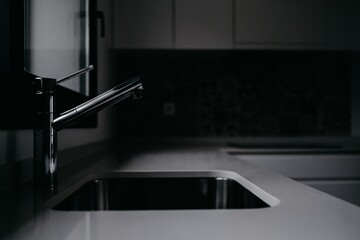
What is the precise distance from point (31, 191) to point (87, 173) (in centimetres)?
23

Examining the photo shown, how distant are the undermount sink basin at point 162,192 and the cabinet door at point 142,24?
119 cm

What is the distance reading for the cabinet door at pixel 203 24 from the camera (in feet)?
6.45

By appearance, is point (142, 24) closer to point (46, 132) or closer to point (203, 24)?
point (203, 24)

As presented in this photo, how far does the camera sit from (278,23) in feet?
6.56

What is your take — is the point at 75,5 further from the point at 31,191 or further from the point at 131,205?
the point at 31,191

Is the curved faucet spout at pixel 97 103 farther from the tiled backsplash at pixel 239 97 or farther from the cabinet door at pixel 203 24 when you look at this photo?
the tiled backsplash at pixel 239 97

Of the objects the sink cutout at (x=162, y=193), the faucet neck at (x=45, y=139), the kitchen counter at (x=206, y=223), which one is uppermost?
the faucet neck at (x=45, y=139)

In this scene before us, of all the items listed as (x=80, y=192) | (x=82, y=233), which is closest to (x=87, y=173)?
(x=80, y=192)

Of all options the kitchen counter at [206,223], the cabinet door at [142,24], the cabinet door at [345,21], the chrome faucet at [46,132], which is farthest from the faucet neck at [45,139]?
the cabinet door at [345,21]

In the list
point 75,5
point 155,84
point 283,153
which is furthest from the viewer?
point 155,84

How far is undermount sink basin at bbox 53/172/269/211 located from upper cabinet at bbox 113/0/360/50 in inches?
46.9

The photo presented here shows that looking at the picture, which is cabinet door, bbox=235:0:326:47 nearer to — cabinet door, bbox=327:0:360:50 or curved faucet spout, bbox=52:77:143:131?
cabinet door, bbox=327:0:360:50

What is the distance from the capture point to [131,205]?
0.95 metres

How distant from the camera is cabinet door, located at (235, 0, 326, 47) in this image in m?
1.99
